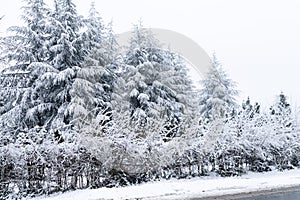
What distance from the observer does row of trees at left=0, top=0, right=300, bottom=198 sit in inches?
558

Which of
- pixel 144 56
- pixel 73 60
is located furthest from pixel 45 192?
pixel 144 56

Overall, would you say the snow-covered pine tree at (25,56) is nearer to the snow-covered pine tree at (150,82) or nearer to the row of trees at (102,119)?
the row of trees at (102,119)

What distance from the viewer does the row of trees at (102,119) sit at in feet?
46.5

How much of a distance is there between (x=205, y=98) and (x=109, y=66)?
63.4 ft

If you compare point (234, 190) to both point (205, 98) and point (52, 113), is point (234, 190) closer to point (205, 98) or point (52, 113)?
point (52, 113)

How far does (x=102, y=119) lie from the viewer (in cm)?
1591

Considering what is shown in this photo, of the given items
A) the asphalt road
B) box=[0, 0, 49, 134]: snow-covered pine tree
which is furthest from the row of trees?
the asphalt road

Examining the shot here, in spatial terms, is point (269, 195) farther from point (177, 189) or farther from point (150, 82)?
point (150, 82)

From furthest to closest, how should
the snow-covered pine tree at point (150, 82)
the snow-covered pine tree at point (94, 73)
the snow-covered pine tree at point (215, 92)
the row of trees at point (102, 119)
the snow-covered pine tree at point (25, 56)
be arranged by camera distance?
the snow-covered pine tree at point (215, 92)
the snow-covered pine tree at point (150, 82)
the snow-covered pine tree at point (25, 56)
the snow-covered pine tree at point (94, 73)
the row of trees at point (102, 119)

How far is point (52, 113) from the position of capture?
2566cm

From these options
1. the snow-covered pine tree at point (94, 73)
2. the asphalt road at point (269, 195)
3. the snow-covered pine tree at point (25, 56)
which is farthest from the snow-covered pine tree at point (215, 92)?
the asphalt road at point (269, 195)

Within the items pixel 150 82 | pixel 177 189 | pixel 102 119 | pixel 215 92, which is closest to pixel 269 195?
pixel 177 189

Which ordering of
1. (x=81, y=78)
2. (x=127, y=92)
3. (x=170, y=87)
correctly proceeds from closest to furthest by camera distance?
(x=81, y=78), (x=127, y=92), (x=170, y=87)

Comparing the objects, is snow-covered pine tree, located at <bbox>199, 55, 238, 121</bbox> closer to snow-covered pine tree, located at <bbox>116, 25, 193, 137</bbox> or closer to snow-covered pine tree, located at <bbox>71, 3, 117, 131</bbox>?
snow-covered pine tree, located at <bbox>116, 25, 193, 137</bbox>
